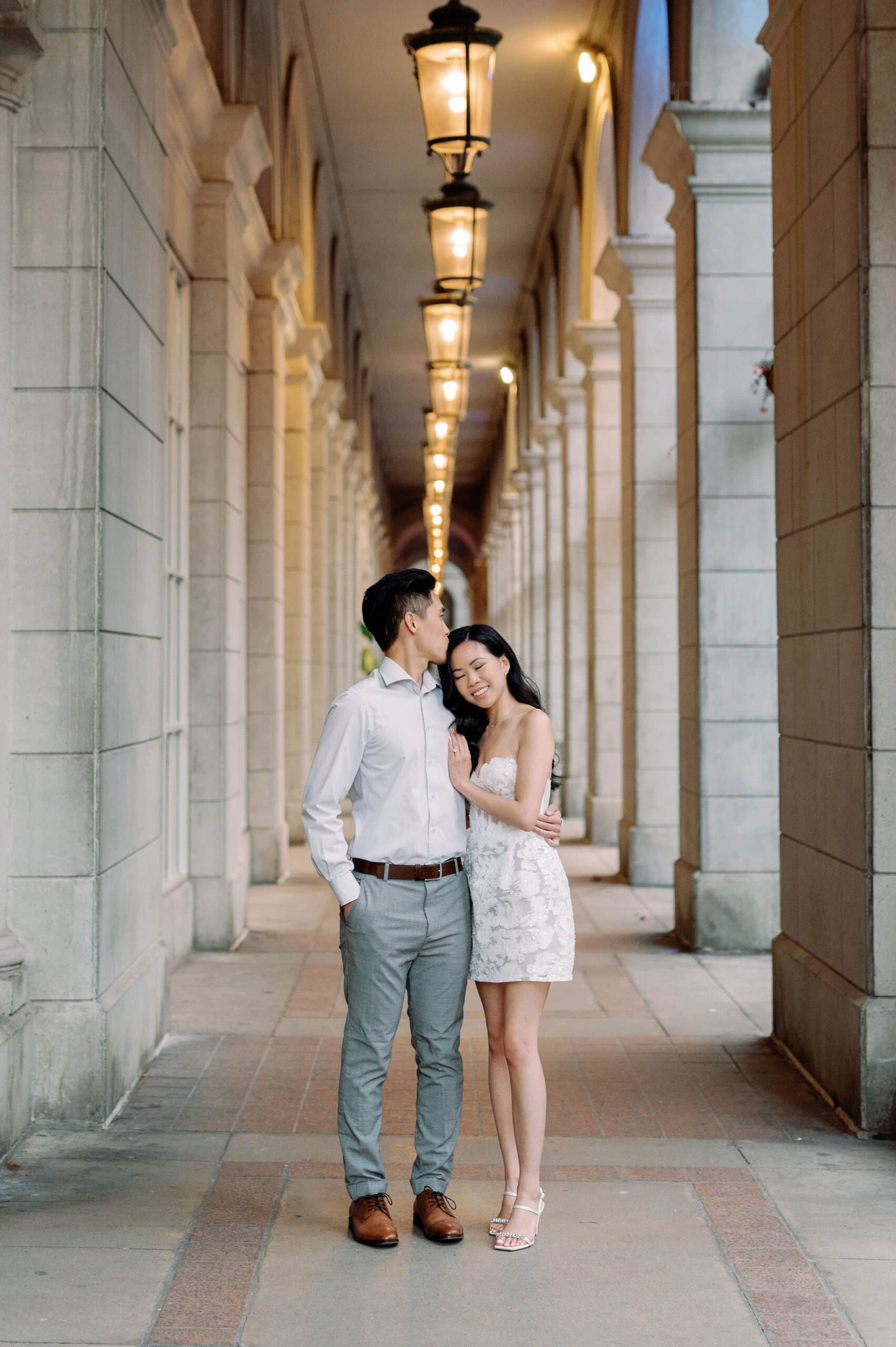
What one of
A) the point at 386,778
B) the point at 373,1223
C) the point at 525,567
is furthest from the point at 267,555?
the point at 525,567

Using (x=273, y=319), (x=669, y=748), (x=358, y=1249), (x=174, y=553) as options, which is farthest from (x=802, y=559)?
(x=273, y=319)

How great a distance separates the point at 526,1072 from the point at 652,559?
22.5ft

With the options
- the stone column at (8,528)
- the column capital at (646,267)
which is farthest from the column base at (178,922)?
the column capital at (646,267)

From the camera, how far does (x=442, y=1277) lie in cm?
353

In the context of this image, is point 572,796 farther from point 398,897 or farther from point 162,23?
point 398,897

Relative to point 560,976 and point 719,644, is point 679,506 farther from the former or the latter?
point 560,976

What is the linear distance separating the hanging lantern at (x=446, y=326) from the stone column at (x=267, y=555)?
1.05 meters

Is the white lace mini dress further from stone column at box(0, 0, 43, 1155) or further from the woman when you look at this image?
stone column at box(0, 0, 43, 1155)

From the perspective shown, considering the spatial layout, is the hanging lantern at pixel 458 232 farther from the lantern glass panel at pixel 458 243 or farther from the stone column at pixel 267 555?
the stone column at pixel 267 555

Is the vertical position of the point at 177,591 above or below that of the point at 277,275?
below

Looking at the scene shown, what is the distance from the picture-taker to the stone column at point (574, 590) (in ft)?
49.4

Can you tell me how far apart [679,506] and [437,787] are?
5.02 m

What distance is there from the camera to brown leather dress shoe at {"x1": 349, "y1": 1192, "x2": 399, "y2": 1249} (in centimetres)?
371

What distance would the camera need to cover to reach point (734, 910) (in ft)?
25.9
